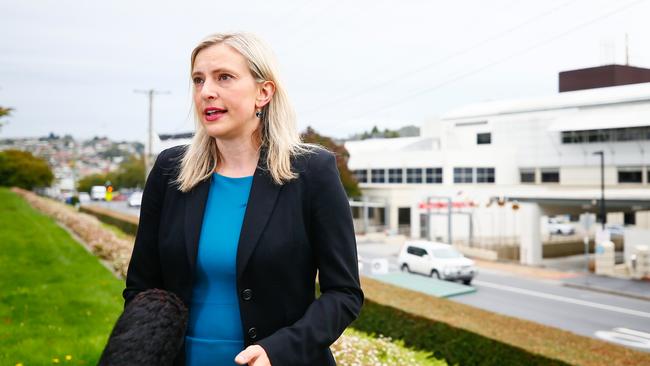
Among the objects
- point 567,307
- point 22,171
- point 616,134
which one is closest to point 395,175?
point 567,307

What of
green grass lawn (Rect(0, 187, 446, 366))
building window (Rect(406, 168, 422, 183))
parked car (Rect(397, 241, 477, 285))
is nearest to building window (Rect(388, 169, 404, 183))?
building window (Rect(406, 168, 422, 183))

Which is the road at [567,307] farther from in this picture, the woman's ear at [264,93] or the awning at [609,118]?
the woman's ear at [264,93]

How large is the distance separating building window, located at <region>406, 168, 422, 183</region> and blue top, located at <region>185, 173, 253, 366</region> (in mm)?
37283

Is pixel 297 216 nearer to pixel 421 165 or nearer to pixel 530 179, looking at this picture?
pixel 530 179

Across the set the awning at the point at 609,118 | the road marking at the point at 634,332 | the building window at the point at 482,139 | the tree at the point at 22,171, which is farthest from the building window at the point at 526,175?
the tree at the point at 22,171

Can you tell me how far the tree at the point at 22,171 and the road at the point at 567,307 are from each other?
42381 millimetres

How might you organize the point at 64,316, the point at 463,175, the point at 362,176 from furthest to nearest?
the point at 362,176
the point at 463,175
the point at 64,316

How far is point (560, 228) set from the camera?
39.8 meters

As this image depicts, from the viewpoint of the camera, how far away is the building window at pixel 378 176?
1676 inches

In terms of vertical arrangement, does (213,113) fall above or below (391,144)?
below

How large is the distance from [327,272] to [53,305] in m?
5.34

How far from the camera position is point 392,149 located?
4050cm

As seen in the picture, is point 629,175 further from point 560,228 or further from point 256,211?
point 560,228

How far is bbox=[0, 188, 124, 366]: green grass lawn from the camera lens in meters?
4.31
